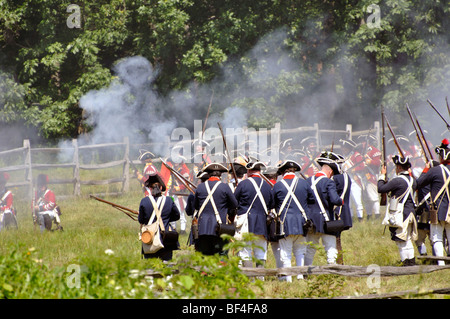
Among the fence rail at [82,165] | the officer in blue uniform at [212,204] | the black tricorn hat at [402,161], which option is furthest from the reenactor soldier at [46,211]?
the black tricorn hat at [402,161]

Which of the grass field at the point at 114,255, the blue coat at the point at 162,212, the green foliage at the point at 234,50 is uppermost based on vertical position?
the green foliage at the point at 234,50

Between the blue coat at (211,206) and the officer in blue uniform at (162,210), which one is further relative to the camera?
the blue coat at (211,206)

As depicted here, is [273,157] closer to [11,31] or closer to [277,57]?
[277,57]

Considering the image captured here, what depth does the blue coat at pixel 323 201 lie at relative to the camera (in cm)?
869

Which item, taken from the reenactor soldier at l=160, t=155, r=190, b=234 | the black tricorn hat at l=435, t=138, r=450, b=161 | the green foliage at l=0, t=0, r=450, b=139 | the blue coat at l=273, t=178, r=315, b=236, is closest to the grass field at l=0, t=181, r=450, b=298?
the blue coat at l=273, t=178, r=315, b=236

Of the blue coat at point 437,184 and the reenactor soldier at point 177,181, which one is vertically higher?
the reenactor soldier at point 177,181

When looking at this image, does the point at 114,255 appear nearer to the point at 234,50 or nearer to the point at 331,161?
the point at 331,161

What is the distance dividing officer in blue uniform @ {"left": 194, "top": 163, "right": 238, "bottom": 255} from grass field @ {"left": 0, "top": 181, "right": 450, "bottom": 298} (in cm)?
88

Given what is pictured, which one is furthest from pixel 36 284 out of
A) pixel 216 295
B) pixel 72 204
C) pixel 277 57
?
pixel 277 57

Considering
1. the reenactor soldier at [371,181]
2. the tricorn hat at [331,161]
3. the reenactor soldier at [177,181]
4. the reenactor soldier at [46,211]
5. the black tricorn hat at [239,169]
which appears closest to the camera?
the tricorn hat at [331,161]

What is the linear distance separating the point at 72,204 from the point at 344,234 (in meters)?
7.79

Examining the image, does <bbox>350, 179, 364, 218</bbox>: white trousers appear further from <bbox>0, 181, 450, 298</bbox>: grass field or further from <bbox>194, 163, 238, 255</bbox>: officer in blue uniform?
<bbox>194, 163, 238, 255</bbox>: officer in blue uniform

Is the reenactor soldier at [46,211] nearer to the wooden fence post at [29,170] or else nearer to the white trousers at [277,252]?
the wooden fence post at [29,170]

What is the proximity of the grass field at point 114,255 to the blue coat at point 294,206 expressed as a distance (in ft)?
2.25
